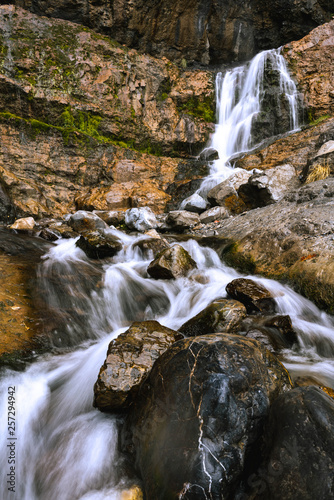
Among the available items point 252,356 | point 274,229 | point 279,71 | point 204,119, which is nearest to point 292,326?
point 252,356

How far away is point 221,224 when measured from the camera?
753 centimetres

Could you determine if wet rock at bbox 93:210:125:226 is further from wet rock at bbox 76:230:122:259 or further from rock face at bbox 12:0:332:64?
rock face at bbox 12:0:332:64

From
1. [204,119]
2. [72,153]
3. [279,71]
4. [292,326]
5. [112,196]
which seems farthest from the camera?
[204,119]

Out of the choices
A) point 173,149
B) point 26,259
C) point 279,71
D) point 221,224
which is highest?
point 279,71

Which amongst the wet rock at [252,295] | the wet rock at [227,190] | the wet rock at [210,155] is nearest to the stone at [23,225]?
the wet rock at [227,190]

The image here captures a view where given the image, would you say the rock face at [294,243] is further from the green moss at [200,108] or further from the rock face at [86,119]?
the green moss at [200,108]

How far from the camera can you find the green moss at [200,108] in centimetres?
1510

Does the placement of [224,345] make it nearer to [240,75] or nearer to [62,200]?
[62,200]

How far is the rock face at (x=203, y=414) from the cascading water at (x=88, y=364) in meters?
0.39

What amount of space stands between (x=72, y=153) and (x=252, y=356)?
12.0 m

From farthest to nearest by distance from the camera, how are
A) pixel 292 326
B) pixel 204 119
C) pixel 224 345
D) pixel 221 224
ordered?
1. pixel 204 119
2. pixel 221 224
3. pixel 292 326
4. pixel 224 345

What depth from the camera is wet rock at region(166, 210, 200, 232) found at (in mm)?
8273

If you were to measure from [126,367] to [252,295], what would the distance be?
7.32 ft

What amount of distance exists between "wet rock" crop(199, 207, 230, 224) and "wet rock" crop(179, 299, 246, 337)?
5055mm
